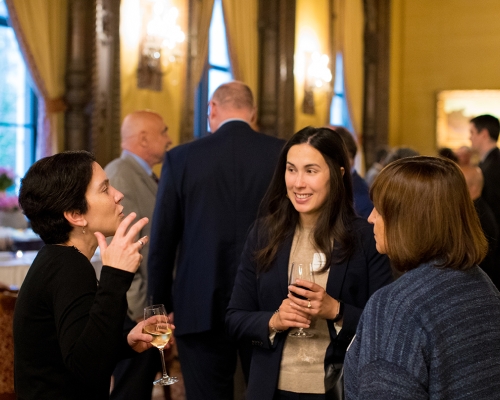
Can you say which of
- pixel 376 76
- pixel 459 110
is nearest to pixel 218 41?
pixel 376 76

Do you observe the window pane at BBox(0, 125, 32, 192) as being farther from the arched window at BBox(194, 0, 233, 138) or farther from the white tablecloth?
the arched window at BBox(194, 0, 233, 138)

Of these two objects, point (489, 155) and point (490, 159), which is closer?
point (490, 159)

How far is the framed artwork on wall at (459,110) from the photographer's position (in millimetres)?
12547

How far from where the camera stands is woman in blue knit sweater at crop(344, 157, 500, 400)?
62.1 inches

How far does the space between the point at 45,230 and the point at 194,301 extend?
5.18 ft

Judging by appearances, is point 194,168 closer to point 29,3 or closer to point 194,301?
point 194,301

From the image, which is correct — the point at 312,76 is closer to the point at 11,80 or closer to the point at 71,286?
the point at 11,80

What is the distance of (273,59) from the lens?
9.49m

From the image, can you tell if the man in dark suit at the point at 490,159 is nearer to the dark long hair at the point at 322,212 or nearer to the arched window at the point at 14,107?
the dark long hair at the point at 322,212

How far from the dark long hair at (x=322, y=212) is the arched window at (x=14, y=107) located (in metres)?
4.13

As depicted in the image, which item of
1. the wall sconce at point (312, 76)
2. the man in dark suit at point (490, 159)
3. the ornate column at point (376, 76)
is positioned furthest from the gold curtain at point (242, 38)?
the ornate column at point (376, 76)

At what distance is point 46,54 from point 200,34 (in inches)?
92.9

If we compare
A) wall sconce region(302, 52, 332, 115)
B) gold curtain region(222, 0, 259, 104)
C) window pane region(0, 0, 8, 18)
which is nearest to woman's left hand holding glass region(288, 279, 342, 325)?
window pane region(0, 0, 8, 18)

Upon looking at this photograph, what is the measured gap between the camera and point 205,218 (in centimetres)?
362
